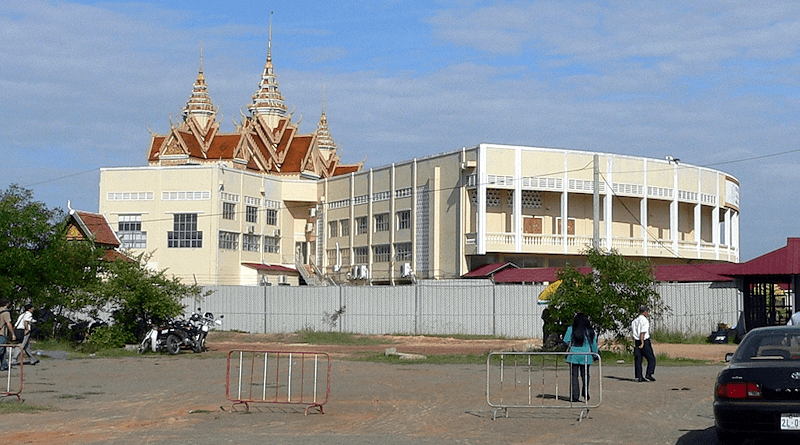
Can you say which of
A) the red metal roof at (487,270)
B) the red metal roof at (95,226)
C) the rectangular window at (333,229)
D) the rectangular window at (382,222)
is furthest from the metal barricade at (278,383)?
the rectangular window at (333,229)

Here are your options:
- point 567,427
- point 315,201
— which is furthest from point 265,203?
point 567,427

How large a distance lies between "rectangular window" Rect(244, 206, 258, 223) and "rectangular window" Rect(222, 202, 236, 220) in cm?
126

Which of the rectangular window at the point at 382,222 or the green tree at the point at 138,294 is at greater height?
the rectangular window at the point at 382,222

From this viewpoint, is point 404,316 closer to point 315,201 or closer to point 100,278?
point 100,278

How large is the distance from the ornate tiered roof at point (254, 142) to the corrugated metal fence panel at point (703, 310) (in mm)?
43138

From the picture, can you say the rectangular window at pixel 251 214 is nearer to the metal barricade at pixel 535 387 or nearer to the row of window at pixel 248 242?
the row of window at pixel 248 242

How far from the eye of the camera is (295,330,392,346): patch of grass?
37.8 m

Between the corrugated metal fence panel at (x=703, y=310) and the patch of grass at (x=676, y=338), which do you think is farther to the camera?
the corrugated metal fence panel at (x=703, y=310)

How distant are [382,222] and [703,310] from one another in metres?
30.5

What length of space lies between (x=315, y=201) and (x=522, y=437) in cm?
5807

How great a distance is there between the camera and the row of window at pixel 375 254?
59.8 meters

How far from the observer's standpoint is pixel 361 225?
2554 inches

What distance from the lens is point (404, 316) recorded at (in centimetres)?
4122

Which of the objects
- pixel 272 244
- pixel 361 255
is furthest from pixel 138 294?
pixel 272 244
